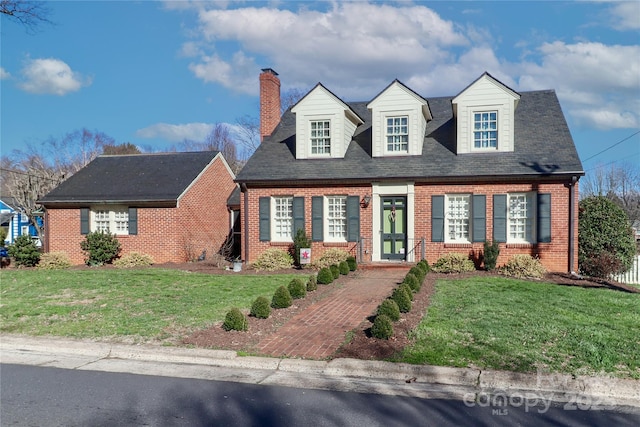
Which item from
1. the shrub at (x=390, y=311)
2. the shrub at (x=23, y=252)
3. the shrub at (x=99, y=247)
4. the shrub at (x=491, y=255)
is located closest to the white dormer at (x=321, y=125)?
the shrub at (x=491, y=255)

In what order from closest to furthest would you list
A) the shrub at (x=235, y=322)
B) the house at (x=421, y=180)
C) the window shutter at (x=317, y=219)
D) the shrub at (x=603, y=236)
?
the shrub at (x=235, y=322), the shrub at (x=603, y=236), the house at (x=421, y=180), the window shutter at (x=317, y=219)

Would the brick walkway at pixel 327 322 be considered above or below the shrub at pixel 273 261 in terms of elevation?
below

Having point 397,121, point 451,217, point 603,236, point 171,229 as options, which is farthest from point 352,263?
point 603,236

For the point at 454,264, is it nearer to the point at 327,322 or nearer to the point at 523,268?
the point at 523,268

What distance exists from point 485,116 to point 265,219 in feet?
26.6

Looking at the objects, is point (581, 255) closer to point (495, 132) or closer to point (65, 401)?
point (495, 132)

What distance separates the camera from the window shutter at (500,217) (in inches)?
618

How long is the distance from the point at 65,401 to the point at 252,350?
2.39 m

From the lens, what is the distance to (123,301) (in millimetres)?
10781

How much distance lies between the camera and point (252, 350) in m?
7.00

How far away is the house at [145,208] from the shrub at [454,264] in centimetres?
922

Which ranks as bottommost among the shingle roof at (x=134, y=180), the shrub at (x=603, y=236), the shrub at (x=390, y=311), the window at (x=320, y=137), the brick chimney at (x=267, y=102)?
the shrub at (x=390, y=311)

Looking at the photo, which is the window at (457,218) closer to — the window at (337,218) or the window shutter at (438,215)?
the window shutter at (438,215)

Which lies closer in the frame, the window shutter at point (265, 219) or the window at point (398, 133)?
the window at point (398, 133)
